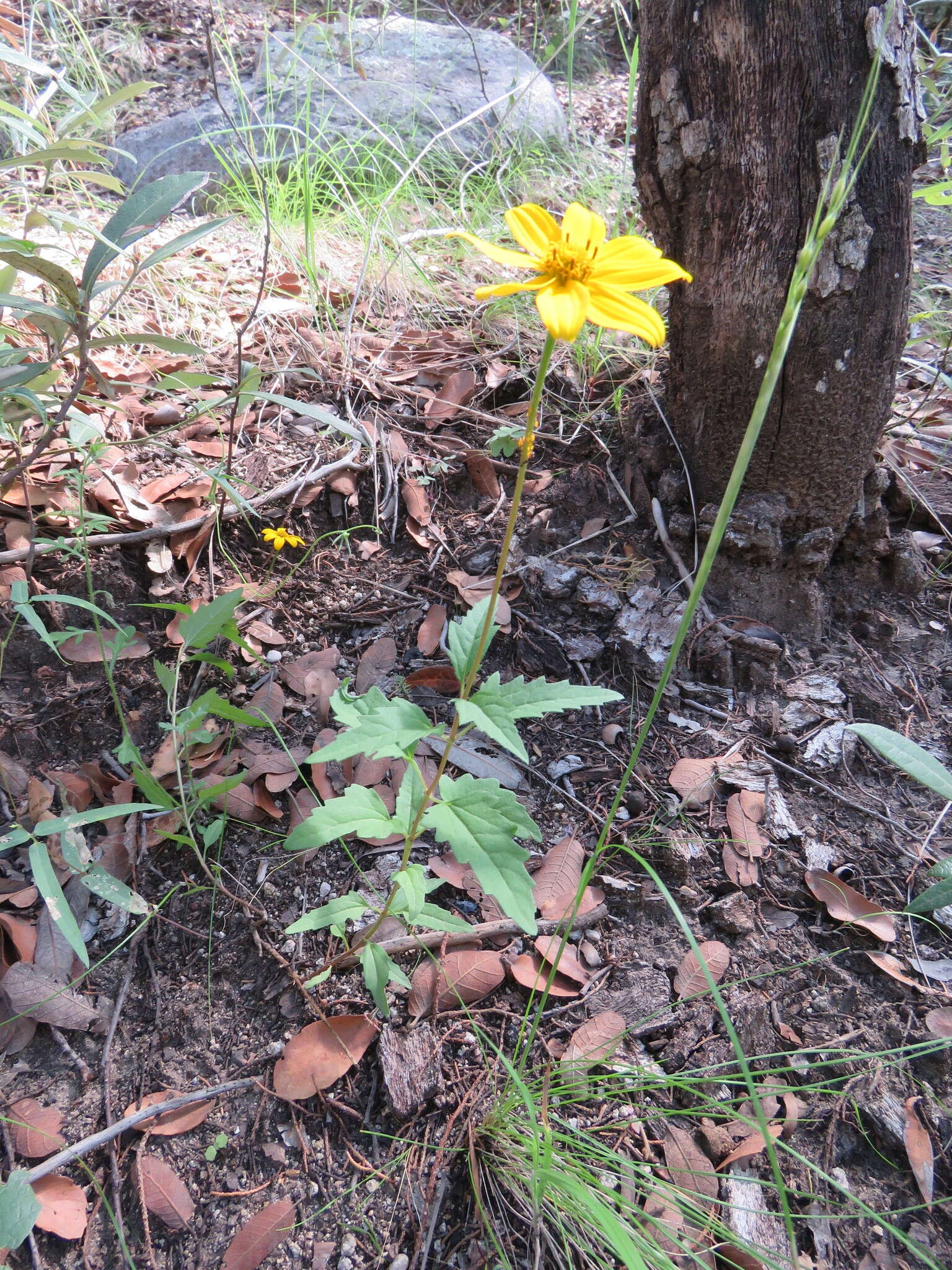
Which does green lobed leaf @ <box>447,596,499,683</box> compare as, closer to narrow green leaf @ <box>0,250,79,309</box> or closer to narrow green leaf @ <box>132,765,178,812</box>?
narrow green leaf @ <box>132,765,178,812</box>

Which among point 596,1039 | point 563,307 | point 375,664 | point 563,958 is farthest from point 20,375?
point 596,1039

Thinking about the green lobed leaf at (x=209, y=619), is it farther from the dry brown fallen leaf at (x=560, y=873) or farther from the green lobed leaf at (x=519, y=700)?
the dry brown fallen leaf at (x=560, y=873)

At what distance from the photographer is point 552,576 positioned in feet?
5.79

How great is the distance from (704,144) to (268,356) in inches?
52.1

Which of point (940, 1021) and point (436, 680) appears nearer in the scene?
point (940, 1021)

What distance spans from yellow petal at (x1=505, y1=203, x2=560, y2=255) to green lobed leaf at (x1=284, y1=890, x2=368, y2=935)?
948 millimetres

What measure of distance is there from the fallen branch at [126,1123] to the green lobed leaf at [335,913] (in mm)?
307

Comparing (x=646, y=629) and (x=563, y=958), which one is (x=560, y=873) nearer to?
(x=563, y=958)

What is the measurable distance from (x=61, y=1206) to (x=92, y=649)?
999 mm

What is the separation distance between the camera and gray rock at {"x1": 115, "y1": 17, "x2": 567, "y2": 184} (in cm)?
360

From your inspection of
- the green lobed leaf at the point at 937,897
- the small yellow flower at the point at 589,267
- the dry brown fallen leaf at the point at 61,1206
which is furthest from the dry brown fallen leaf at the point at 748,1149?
the small yellow flower at the point at 589,267

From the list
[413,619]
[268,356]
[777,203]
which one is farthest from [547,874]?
[268,356]

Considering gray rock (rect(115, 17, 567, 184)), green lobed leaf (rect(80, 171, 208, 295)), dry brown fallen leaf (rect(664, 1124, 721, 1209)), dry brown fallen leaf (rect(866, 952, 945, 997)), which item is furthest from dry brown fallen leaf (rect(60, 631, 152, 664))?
gray rock (rect(115, 17, 567, 184))

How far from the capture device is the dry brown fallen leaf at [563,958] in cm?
131
